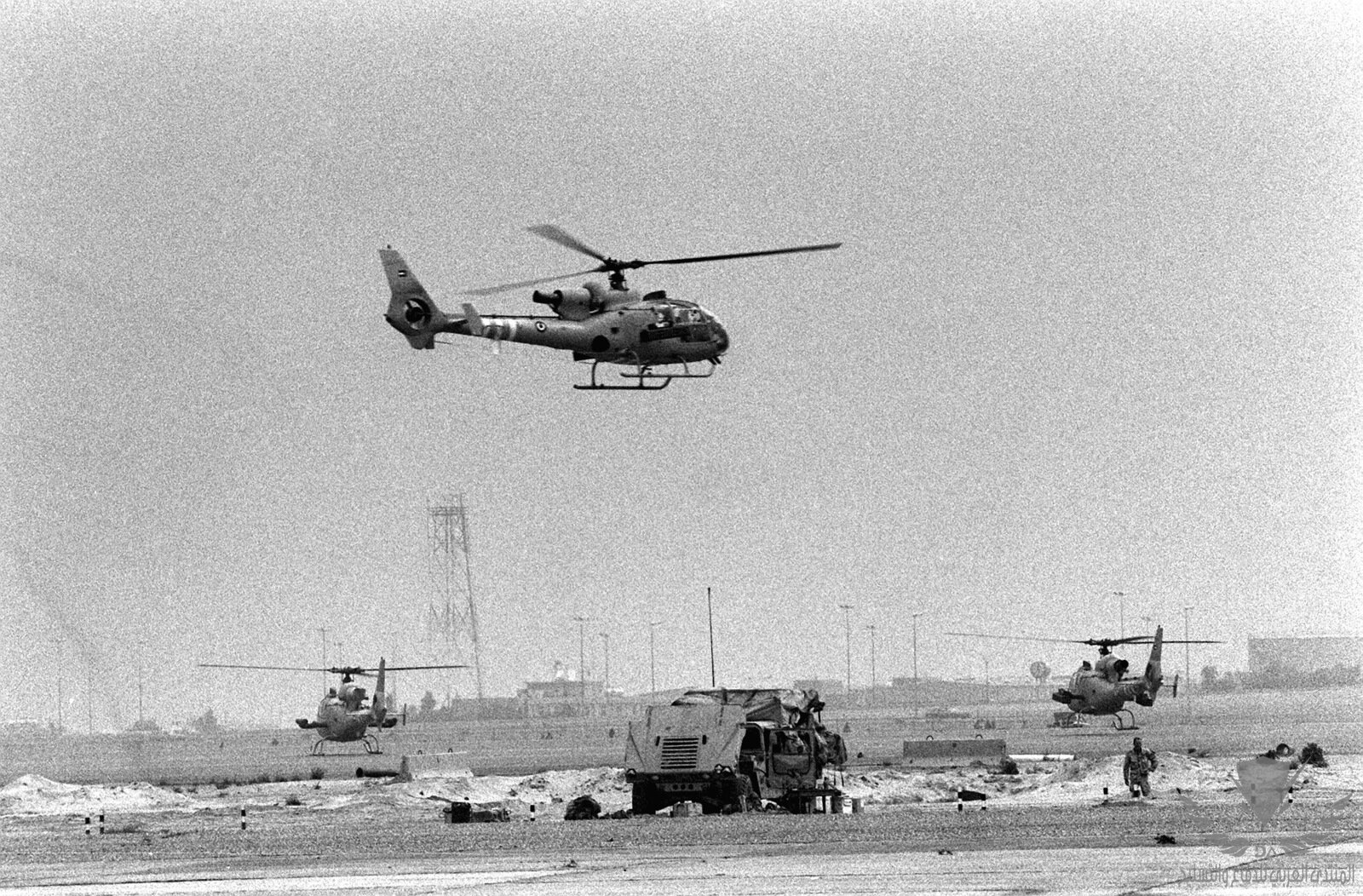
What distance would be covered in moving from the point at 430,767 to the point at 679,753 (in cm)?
3773

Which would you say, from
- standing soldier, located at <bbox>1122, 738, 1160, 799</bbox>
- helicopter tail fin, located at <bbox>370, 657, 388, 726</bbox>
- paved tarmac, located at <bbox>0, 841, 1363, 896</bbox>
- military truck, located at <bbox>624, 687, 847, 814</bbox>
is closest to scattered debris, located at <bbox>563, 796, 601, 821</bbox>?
military truck, located at <bbox>624, 687, 847, 814</bbox>

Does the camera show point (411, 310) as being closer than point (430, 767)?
Yes

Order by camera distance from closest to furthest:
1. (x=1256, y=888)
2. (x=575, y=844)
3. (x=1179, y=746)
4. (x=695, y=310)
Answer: (x=1256, y=888)
(x=575, y=844)
(x=695, y=310)
(x=1179, y=746)

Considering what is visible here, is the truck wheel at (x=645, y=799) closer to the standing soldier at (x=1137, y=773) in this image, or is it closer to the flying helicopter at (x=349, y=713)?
the standing soldier at (x=1137, y=773)

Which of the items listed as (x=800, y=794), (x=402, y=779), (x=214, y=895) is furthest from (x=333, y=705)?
(x=214, y=895)

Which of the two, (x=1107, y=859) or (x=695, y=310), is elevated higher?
(x=695, y=310)

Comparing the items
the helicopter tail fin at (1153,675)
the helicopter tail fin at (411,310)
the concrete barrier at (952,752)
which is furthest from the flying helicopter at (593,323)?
the helicopter tail fin at (1153,675)

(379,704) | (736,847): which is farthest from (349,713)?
(736,847)

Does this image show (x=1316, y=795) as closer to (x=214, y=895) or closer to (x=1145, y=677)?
(x=214, y=895)

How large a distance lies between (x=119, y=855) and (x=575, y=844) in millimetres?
7060

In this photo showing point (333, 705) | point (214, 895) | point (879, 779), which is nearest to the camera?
point (214, 895)

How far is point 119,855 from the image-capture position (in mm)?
32531

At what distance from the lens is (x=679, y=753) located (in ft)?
137

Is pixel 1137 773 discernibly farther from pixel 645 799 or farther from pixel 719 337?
pixel 719 337
